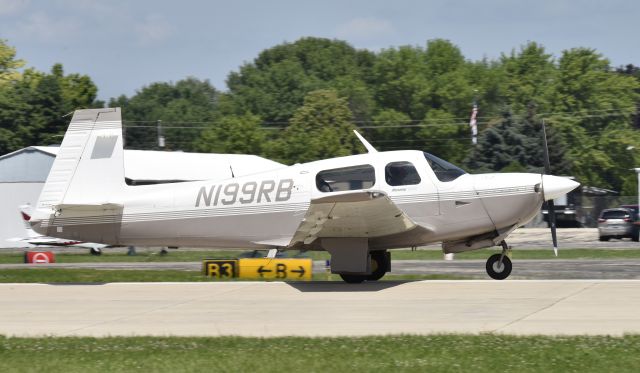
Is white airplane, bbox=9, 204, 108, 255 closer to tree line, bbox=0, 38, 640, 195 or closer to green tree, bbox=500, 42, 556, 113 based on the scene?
tree line, bbox=0, 38, 640, 195

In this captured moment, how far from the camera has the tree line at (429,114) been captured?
6669 cm

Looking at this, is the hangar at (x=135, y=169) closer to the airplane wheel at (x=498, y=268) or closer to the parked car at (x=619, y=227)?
the parked car at (x=619, y=227)

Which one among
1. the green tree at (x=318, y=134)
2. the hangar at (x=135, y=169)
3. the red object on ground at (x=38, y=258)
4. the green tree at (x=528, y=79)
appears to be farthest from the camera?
the green tree at (x=528, y=79)

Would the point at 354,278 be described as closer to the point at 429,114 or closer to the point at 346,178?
the point at 346,178

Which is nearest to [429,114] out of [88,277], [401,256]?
[401,256]

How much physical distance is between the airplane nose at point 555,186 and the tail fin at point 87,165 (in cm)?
771

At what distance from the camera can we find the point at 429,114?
80562 millimetres

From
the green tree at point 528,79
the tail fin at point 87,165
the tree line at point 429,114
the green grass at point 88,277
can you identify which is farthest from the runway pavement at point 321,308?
the green tree at point 528,79

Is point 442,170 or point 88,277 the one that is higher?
point 442,170

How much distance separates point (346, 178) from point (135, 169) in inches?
834

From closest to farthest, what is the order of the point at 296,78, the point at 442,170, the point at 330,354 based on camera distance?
1. the point at 330,354
2. the point at 442,170
3. the point at 296,78

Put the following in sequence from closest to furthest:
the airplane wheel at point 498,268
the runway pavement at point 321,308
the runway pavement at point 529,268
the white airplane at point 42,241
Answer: the runway pavement at point 321,308, the airplane wheel at point 498,268, the runway pavement at point 529,268, the white airplane at point 42,241

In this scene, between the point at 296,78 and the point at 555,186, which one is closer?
the point at 555,186

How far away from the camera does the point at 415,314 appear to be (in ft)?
41.1
